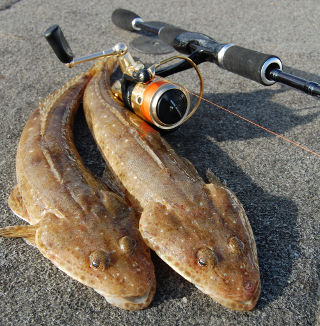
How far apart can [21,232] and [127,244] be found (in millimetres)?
946

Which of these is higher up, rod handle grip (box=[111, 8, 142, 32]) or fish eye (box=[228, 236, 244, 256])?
rod handle grip (box=[111, 8, 142, 32])

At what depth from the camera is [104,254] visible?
110 inches

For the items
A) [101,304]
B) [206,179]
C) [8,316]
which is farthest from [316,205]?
[8,316]

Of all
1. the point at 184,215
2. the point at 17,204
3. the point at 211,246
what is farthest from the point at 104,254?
the point at 17,204

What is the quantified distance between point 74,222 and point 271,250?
161 centimetres

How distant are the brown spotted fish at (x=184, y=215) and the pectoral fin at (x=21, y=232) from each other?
34.1 inches

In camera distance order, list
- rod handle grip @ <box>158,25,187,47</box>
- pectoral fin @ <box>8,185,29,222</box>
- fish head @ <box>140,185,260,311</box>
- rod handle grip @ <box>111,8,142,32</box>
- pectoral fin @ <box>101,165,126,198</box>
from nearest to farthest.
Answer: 1. fish head @ <box>140,185,260,311</box>
2. pectoral fin @ <box>8,185,29,222</box>
3. pectoral fin @ <box>101,165,126,198</box>
4. rod handle grip @ <box>158,25,187,47</box>
5. rod handle grip @ <box>111,8,142,32</box>

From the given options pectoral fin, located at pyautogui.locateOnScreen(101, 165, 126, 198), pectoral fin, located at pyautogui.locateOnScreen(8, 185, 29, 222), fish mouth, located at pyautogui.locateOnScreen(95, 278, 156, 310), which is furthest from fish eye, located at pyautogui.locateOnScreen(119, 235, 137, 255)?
pectoral fin, located at pyautogui.locateOnScreen(8, 185, 29, 222)

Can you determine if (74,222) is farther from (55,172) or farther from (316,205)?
(316,205)

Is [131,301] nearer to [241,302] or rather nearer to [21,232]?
[241,302]

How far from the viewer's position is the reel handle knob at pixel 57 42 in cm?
368

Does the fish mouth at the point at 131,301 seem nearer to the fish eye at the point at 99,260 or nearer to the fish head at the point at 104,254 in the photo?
the fish head at the point at 104,254

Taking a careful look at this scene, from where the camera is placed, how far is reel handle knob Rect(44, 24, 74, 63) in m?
3.68

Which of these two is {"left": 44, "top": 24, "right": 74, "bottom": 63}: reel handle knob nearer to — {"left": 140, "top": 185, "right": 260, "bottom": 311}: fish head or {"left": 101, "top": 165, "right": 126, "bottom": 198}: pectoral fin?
{"left": 101, "top": 165, "right": 126, "bottom": 198}: pectoral fin
